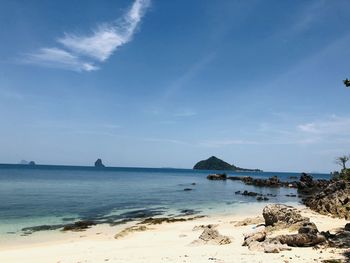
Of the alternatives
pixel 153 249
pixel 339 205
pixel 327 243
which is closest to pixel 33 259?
pixel 153 249

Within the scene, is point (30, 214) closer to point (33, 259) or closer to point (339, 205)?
point (33, 259)

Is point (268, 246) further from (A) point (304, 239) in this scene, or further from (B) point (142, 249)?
(B) point (142, 249)

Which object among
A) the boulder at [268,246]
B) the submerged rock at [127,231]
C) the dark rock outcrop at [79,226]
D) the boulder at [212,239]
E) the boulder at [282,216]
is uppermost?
the boulder at [282,216]

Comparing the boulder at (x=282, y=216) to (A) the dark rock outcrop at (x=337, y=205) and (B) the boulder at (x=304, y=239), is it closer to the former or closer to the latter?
(B) the boulder at (x=304, y=239)

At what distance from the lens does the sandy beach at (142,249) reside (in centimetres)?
1786

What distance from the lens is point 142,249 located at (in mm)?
22516

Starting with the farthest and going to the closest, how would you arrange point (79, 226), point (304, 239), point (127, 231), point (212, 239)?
point (79, 226) → point (127, 231) → point (212, 239) → point (304, 239)

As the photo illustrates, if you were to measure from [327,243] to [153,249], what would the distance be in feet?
35.8

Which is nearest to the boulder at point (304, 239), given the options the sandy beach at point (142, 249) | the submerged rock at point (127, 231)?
the sandy beach at point (142, 249)

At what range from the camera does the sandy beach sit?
58.6 ft

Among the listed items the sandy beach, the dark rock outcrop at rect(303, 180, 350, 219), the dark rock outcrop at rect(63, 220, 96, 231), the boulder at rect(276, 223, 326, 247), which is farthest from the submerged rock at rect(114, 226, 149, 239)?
the dark rock outcrop at rect(303, 180, 350, 219)

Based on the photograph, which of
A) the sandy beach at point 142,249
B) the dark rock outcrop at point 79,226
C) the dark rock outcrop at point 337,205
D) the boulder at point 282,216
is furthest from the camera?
the dark rock outcrop at point 337,205

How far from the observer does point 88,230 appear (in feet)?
106

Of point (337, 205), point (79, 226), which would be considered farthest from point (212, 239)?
point (337, 205)
